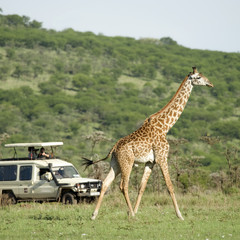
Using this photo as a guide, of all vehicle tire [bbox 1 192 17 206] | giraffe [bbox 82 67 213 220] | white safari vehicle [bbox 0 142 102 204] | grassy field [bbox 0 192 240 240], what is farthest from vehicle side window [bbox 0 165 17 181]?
giraffe [bbox 82 67 213 220]

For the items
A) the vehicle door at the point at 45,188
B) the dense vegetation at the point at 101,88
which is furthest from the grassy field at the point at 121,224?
the dense vegetation at the point at 101,88

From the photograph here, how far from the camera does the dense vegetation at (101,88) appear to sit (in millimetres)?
68125

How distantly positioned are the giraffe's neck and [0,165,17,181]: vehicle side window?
633cm

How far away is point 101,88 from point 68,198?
257 feet

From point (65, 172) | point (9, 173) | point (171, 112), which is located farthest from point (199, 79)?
point (9, 173)

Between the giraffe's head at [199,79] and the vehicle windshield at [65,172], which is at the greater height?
the giraffe's head at [199,79]

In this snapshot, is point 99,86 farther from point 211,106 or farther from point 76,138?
point 76,138

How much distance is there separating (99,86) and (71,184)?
78.4 metres

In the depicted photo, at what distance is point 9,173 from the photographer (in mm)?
16844

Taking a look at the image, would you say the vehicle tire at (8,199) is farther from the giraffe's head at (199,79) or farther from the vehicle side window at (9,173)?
the giraffe's head at (199,79)

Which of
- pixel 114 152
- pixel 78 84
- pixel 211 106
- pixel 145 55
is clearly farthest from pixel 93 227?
pixel 145 55

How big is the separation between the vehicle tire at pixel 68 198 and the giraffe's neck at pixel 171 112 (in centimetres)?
483

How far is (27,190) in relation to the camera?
16.5 meters

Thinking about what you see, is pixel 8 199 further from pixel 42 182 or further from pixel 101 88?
pixel 101 88
